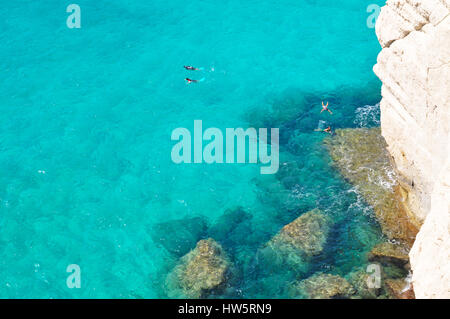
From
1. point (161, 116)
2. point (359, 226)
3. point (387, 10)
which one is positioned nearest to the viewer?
point (387, 10)

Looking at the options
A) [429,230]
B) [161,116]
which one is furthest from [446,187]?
[161,116]

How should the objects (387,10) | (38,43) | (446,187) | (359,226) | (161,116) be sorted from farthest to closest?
(38,43)
(161,116)
(359,226)
(387,10)
(446,187)

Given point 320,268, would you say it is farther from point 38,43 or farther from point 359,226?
point 38,43

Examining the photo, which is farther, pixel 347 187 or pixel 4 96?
pixel 4 96
